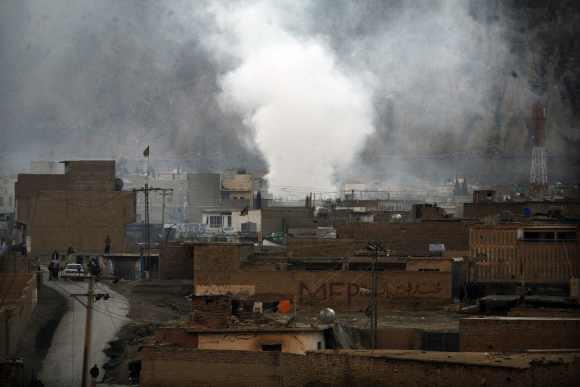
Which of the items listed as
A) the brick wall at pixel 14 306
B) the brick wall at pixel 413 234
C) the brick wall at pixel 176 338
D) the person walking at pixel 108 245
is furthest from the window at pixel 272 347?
the person walking at pixel 108 245

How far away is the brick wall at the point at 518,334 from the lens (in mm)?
14352

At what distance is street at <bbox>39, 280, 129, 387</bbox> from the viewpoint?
16141mm

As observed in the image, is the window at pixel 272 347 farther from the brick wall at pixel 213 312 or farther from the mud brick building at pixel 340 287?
the mud brick building at pixel 340 287

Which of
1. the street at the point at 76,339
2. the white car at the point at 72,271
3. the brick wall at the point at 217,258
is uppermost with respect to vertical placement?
the brick wall at the point at 217,258

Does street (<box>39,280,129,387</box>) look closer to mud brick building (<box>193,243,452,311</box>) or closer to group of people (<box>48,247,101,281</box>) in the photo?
mud brick building (<box>193,243,452,311</box>)

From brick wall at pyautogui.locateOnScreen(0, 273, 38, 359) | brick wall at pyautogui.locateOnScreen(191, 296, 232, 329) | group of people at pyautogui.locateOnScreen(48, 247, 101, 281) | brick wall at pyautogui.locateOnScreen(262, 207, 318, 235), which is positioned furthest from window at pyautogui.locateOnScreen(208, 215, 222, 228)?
brick wall at pyautogui.locateOnScreen(191, 296, 232, 329)

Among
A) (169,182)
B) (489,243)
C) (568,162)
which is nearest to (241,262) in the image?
(489,243)

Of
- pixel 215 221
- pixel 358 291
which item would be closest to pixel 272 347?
pixel 358 291

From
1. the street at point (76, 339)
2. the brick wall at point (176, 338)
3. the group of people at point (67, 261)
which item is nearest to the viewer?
the brick wall at point (176, 338)

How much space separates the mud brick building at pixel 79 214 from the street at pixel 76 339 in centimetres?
1222

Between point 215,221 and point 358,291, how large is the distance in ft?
60.9

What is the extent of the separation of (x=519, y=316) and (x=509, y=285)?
568 centimetres

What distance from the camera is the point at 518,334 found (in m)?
14.5

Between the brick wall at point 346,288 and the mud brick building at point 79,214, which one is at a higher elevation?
the mud brick building at point 79,214
